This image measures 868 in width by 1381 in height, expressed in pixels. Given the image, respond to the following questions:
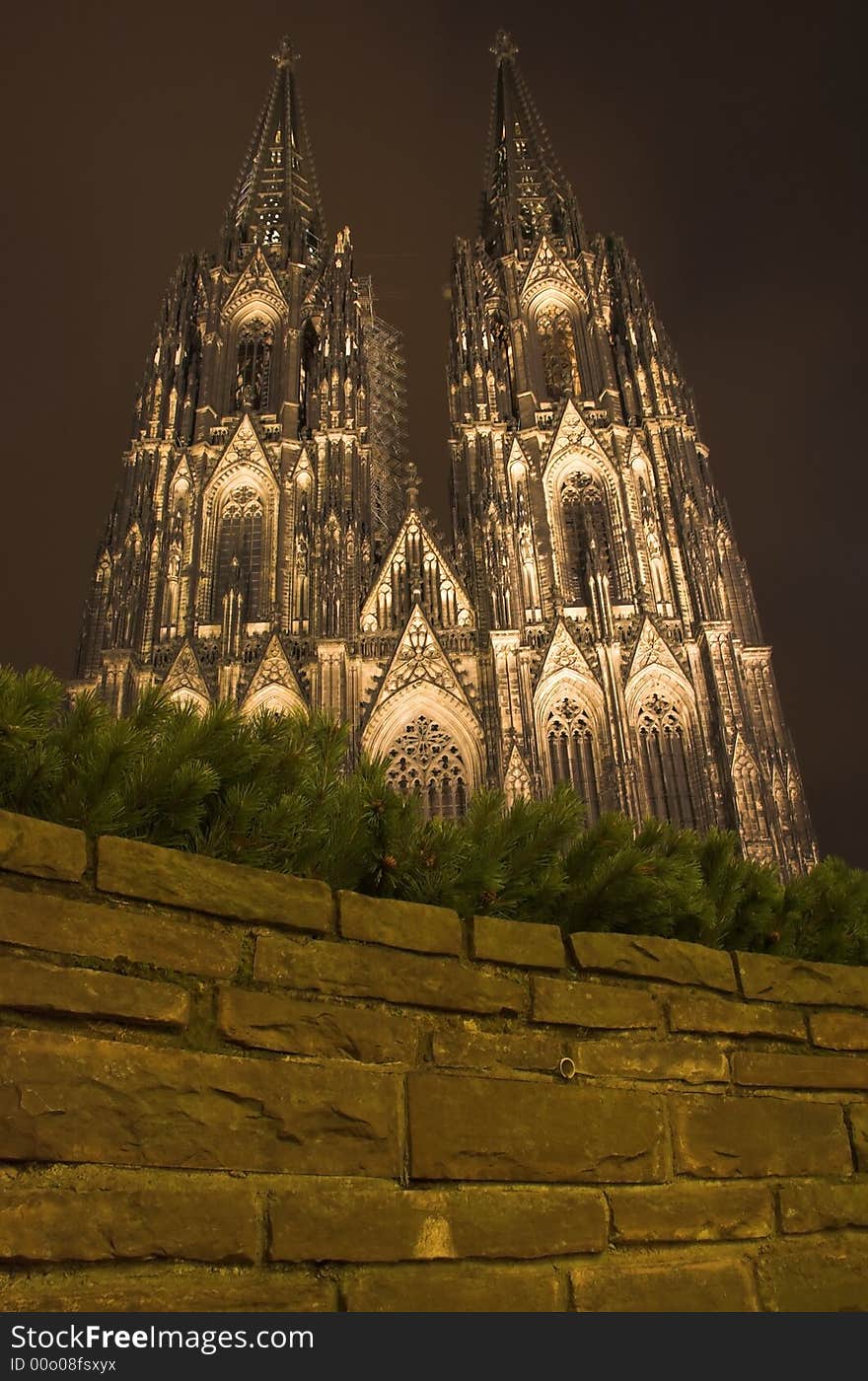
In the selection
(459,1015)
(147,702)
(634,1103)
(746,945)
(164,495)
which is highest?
(164,495)

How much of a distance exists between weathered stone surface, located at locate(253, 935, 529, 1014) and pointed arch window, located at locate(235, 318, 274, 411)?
2451 centimetres

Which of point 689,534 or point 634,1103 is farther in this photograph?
point 689,534

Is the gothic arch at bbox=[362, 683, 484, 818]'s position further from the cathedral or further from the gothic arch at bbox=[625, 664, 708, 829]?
the gothic arch at bbox=[625, 664, 708, 829]

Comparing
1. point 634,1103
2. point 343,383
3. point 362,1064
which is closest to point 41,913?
point 362,1064

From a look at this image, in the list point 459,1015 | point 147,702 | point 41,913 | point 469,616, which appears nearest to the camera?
point 41,913

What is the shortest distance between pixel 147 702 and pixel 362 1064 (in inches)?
40.8

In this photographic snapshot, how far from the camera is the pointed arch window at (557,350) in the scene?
25.5 m

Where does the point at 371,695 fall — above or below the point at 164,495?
below

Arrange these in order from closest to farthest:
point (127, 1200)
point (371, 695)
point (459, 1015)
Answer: point (127, 1200) → point (459, 1015) → point (371, 695)

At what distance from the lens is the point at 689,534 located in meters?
22.4

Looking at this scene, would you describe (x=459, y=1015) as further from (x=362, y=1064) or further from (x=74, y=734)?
Answer: (x=74, y=734)

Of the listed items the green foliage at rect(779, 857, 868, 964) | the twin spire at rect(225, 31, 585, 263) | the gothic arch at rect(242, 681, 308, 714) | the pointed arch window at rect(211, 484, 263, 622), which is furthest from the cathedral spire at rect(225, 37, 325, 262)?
the green foliage at rect(779, 857, 868, 964)

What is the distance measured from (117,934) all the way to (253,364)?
26764mm

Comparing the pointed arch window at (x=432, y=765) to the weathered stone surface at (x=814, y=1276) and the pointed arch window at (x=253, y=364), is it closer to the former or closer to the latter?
the pointed arch window at (x=253, y=364)
